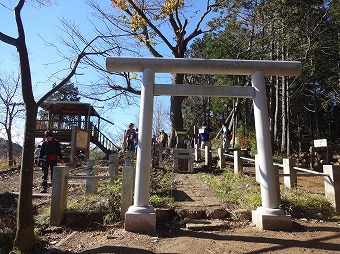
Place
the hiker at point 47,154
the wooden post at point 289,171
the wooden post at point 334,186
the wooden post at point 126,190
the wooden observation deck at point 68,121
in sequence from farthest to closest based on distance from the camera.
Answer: the wooden observation deck at point 68,121 < the hiker at point 47,154 < the wooden post at point 289,171 < the wooden post at point 334,186 < the wooden post at point 126,190

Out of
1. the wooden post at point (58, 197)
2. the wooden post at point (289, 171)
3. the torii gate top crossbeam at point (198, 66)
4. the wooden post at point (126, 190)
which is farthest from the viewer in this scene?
the wooden post at point (289, 171)

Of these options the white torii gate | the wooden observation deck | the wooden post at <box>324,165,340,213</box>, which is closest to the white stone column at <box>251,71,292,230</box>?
the white torii gate

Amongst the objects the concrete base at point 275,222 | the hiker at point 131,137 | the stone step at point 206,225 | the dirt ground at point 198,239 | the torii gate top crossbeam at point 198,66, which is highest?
the torii gate top crossbeam at point 198,66

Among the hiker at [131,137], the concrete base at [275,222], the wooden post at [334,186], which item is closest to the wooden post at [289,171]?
the wooden post at [334,186]

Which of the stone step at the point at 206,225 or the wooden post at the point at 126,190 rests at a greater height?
the wooden post at the point at 126,190

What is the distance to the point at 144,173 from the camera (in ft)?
17.3

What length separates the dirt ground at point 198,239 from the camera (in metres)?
4.26

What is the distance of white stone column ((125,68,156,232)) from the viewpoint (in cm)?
503

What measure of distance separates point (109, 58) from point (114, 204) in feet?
9.38

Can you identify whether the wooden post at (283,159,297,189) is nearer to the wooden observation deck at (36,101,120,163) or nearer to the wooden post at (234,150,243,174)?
the wooden post at (234,150,243,174)

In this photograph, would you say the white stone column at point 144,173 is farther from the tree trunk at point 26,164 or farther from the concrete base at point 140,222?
the tree trunk at point 26,164

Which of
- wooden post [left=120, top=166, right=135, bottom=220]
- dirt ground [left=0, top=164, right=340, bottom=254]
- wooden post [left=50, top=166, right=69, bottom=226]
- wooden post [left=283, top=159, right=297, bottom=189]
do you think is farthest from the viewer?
wooden post [left=283, top=159, right=297, bottom=189]

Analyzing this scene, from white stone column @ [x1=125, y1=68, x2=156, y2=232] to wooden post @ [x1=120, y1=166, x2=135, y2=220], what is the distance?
0.94ft

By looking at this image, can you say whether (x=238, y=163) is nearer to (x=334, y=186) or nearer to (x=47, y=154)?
(x=334, y=186)
